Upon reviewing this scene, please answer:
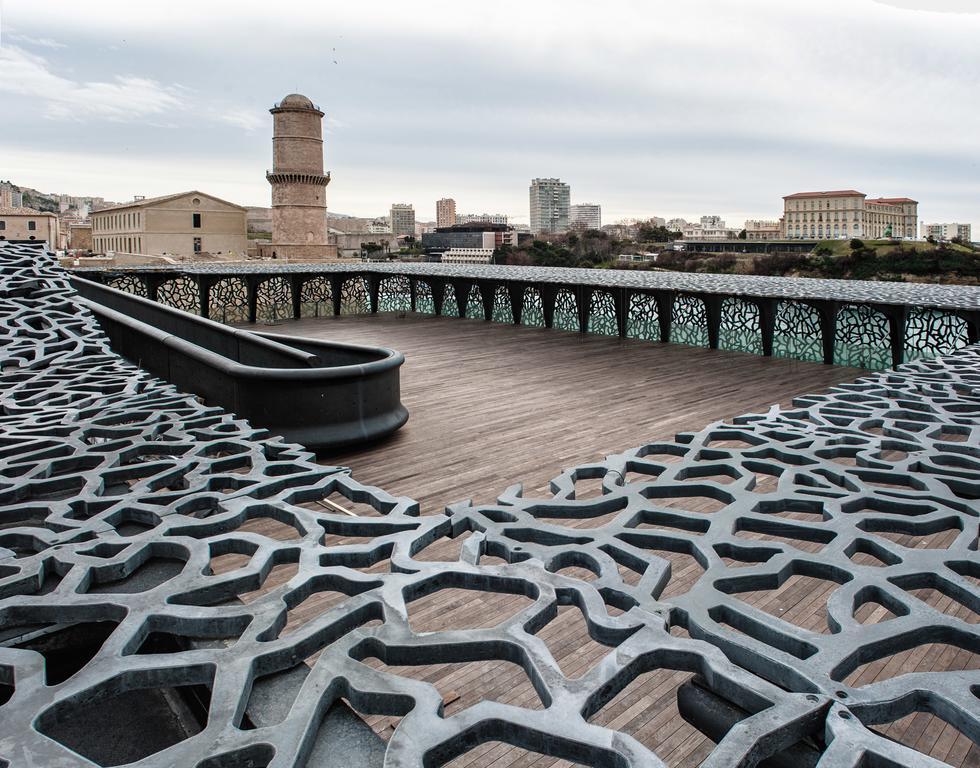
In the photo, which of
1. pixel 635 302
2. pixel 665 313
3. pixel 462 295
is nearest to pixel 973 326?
pixel 665 313

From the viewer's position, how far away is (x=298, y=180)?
138 feet

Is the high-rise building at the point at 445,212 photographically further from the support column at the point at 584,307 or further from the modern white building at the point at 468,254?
the support column at the point at 584,307

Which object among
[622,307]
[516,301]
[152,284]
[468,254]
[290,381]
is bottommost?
[290,381]

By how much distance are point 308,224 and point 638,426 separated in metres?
39.9

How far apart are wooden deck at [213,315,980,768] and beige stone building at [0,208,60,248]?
46.0 meters

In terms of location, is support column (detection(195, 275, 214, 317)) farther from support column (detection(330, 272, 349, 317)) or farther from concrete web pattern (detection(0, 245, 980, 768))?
concrete web pattern (detection(0, 245, 980, 768))

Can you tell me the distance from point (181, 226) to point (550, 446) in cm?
5583

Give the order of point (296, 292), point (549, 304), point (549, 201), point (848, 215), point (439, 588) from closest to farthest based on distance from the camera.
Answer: point (439, 588)
point (549, 304)
point (296, 292)
point (848, 215)
point (549, 201)

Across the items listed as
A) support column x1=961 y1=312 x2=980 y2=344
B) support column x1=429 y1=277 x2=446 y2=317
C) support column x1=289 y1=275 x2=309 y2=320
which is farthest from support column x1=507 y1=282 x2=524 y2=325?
support column x1=961 y1=312 x2=980 y2=344

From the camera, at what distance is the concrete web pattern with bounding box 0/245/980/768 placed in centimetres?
125

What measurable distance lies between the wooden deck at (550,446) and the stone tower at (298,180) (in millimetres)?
30268

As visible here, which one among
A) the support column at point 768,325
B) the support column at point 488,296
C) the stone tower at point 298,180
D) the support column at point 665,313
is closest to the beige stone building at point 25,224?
the stone tower at point 298,180

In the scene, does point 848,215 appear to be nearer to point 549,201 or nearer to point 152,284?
point 549,201

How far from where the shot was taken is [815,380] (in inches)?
358
